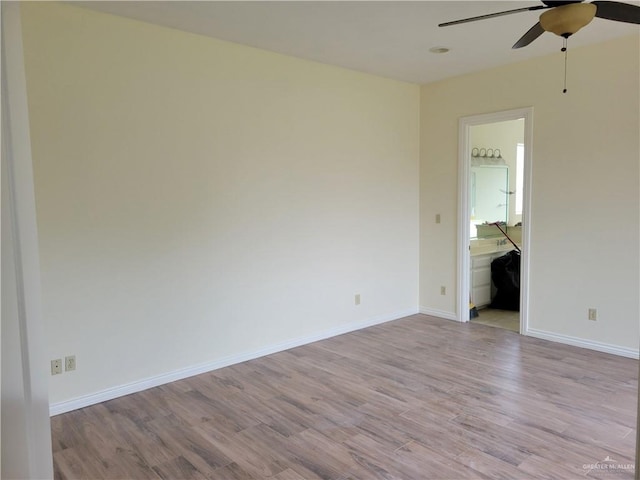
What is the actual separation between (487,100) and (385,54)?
1.30 meters

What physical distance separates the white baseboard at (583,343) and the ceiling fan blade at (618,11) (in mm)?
2656

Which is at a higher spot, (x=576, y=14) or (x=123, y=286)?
(x=576, y=14)

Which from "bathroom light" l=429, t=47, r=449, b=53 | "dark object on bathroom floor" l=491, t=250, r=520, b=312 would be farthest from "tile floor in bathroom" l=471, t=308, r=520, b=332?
"bathroom light" l=429, t=47, r=449, b=53

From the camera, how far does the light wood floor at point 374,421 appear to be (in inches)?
94.8

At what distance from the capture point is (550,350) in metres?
4.13

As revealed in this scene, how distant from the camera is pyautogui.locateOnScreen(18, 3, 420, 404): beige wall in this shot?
3000mm

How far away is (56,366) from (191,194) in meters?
1.48

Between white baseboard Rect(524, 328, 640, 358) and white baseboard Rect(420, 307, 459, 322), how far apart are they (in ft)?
2.71

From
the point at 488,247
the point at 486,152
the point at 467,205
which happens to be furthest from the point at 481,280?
the point at 486,152

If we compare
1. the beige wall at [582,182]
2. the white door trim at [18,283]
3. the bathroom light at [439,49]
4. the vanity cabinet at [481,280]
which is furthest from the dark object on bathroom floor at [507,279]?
the white door trim at [18,283]

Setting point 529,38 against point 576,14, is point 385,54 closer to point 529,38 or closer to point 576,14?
point 529,38

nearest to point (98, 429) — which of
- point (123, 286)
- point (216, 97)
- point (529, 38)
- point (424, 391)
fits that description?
point (123, 286)

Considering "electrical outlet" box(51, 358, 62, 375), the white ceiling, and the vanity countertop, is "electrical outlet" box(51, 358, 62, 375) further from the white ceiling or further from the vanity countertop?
the vanity countertop

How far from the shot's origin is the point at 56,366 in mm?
3021
